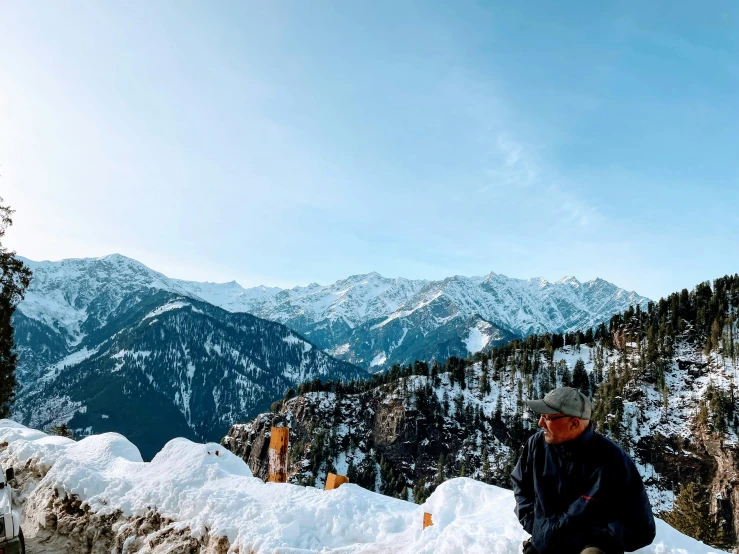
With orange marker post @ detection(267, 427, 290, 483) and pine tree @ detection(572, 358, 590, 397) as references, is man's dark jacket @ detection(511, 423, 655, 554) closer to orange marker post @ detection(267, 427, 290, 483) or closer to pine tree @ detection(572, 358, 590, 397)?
orange marker post @ detection(267, 427, 290, 483)

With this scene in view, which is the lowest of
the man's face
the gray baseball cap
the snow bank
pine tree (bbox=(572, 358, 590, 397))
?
pine tree (bbox=(572, 358, 590, 397))

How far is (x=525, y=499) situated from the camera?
4.84 metres

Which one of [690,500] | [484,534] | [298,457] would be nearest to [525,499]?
[484,534]

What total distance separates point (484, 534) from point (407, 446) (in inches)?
7643

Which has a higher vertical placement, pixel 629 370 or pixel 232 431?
pixel 629 370

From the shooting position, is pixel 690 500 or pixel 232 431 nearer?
pixel 690 500

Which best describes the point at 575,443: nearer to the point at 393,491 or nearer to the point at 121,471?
the point at 121,471

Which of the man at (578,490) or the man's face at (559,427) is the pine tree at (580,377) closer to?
the man at (578,490)

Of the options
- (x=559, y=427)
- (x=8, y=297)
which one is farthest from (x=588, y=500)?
(x=8, y=297)

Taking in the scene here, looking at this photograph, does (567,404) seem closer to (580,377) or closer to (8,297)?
(8,297)

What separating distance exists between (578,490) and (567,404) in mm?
855

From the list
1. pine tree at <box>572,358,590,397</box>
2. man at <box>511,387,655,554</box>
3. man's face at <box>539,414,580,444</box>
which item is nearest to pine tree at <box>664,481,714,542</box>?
man at <box>511,387,655,554</box>

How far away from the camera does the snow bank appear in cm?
648

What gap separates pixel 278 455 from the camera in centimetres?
1002
